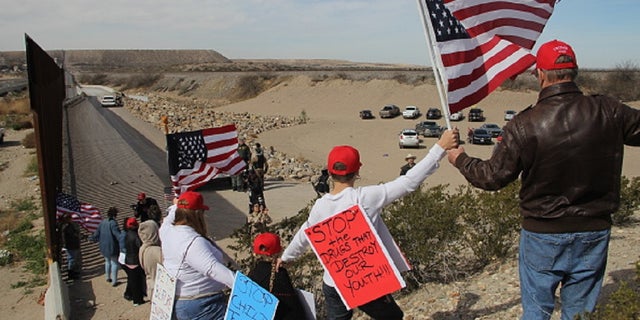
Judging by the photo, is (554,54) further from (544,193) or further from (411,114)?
(411,114)

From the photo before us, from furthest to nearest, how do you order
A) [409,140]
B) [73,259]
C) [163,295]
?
[409,140], [73,259], [163,295]

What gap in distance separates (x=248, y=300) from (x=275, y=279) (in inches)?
8.9

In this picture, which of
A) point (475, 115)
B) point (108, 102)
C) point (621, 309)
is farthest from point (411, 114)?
point (621, 309)

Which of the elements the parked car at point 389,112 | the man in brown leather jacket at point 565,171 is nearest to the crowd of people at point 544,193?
the man in brown leather jacket at point 565,171

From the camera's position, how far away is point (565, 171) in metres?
3.01

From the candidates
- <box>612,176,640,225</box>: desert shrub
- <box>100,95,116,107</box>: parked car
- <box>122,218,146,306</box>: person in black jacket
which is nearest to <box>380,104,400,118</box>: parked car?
<box>100,95,116,107</box>: parked car

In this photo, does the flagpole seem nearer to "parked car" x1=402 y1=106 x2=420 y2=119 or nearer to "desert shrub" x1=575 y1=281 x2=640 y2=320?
"desert shrub" x1=575 y1=281 x2=640 y2=320

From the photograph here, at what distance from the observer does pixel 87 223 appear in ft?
35.6

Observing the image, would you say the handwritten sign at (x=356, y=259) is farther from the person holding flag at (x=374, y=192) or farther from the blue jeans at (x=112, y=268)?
the blue jeans at (x=112, y=268)

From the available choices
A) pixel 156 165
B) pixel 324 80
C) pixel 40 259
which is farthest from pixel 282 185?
pixel 324 80

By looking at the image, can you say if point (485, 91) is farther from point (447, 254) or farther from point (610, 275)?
point (447, 254)

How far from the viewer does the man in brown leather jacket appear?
9.86ft

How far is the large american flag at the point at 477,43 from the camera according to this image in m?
4.20

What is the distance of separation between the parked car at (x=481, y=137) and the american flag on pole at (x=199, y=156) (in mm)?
28833
